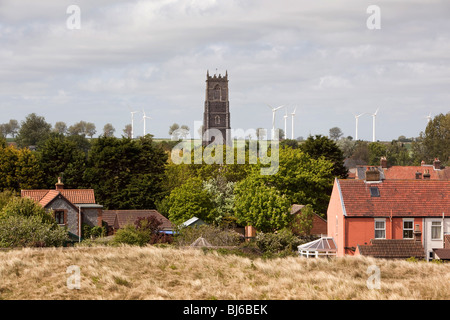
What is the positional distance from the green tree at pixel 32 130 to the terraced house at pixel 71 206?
97663 millimetres

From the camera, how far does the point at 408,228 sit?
53000mm

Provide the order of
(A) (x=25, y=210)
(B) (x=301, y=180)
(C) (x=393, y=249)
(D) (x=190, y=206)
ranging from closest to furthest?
(C) (x=393, y=249), (A) (x=25, y=210), (D) (x=190, y=206), (B) (x=301, y=180)

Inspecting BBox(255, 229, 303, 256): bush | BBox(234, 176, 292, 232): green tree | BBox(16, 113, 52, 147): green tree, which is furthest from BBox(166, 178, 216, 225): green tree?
BBox(16, 113, 52, 147): green tree

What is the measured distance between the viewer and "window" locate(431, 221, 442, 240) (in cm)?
5275

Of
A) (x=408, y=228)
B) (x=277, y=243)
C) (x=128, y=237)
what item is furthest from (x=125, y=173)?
(x=408, y=228)

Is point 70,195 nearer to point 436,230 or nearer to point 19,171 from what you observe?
point 19,171

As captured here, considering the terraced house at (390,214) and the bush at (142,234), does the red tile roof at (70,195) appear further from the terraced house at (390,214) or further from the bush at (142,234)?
the terraced house at (390,214)

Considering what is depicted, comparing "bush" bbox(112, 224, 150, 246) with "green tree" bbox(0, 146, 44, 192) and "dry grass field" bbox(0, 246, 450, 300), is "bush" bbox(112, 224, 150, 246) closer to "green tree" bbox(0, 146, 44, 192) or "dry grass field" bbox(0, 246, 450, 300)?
Answer: "dry grass field" bbox(0, 246, 450, 300)

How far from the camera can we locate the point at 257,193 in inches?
2603

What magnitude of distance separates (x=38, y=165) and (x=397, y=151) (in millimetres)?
130102

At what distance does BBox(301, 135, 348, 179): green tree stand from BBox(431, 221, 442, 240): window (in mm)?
33168

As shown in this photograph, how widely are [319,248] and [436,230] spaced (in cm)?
917

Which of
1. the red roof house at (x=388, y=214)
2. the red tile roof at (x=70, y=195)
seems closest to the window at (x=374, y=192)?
the red roof house at (x=388, y=214)
